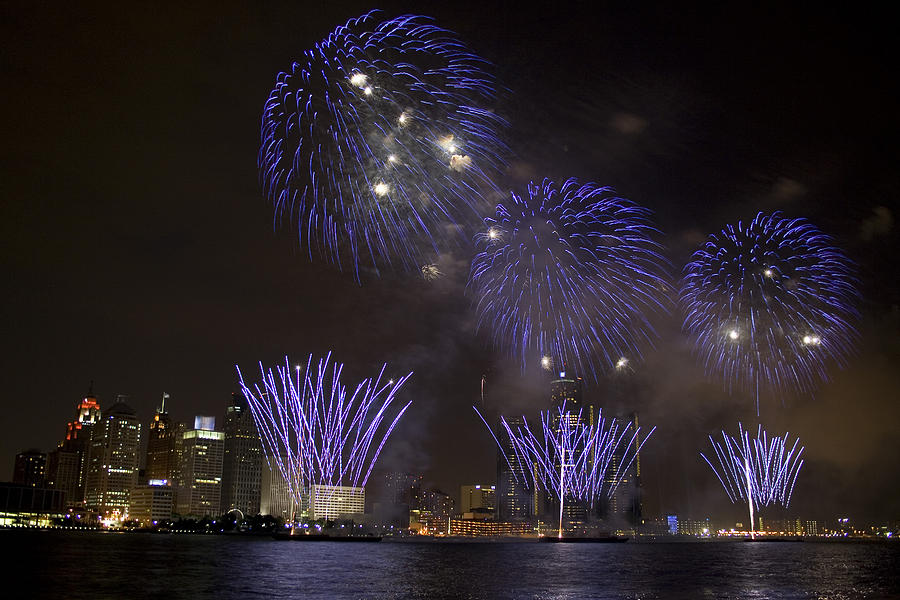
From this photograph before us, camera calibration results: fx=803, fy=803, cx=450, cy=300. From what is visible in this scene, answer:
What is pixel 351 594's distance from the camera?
132ft

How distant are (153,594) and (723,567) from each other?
50.9m

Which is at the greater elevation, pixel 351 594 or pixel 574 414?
pixel 574 414

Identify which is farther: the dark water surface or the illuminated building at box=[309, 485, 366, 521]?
the illuminated building at box=[309, 485, 366, 521]

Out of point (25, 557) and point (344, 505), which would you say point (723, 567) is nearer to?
point (25, 557)

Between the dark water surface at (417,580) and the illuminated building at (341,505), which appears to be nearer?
the dark water surface at (417,580)

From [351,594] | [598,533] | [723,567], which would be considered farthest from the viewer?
[598,533]

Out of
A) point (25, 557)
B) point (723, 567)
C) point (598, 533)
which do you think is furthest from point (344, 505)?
point (723, 567)

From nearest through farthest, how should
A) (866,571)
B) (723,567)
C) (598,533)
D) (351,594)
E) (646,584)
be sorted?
(351,594), (646,584), (866,571), (723,567), (598,533)

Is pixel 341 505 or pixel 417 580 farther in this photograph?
pixel 341 505

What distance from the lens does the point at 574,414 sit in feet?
509

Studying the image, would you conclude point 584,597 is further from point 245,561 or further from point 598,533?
point 598,533

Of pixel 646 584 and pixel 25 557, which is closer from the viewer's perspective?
pixel 646 584

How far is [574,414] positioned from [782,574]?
94.0 meters

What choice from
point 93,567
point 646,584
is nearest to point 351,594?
point 646,584
